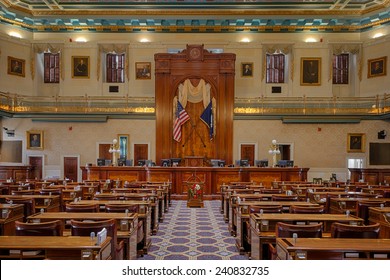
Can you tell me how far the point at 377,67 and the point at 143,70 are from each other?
13.2 m

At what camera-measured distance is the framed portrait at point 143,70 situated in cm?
2055

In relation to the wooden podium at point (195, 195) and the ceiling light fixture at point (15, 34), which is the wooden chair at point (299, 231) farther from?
the ceiling light fixture at point (15, 34)

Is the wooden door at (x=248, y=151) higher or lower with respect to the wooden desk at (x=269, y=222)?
higher

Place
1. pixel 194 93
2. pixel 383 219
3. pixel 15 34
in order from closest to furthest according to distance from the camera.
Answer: pixel 383 219, pixel 194 93, pixel 15 34

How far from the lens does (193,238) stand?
285 inches

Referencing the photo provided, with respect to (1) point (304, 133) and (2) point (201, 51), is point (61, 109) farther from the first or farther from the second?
(1) point (304, 133)

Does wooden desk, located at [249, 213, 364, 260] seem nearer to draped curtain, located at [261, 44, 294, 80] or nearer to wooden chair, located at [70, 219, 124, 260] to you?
wooden chair, located at [70, 219, 124, 260]

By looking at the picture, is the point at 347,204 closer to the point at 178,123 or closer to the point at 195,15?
the point at 178,123

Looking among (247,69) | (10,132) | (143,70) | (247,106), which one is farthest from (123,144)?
(247,69)

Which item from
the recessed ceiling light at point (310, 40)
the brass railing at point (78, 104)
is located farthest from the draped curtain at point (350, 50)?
the brass railing at point (78, 104)

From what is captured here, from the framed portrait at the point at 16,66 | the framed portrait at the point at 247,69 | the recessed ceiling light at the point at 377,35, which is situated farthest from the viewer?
the framed portrait at the point at 247,69

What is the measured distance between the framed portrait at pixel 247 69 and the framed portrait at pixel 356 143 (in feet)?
21.2
